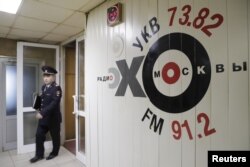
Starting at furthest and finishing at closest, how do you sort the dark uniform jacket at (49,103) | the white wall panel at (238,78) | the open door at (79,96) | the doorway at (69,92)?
the doorway at (69,92)
the open door at (79,96)
the dark uniform jacket at (49,103)
the white wall panel at (238,78)

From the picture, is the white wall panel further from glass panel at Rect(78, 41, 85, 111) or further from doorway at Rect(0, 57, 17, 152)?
doorway at Rect(0, 57, 17, 152)

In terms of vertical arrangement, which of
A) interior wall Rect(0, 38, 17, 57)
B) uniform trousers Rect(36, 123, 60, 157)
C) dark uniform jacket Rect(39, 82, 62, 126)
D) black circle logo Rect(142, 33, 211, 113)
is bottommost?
uniform trousers Rect(36, 123, 60, 157)

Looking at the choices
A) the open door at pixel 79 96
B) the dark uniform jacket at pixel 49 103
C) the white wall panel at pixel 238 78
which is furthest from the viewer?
the open door at pixel 79 96

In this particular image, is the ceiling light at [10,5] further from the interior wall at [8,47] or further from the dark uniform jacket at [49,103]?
the interior wall at [8,47]

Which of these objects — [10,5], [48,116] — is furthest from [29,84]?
[10,5]

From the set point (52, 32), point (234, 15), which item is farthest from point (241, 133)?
point (52, 32)

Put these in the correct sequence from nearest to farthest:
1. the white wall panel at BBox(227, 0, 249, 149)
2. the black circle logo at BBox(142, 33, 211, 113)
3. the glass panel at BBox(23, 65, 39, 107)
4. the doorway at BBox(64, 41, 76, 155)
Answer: the white wall panel at BBox(227, 0, 249, 149)
the black circle logo at BBox(142, 33, 211, 113)
the glass panel at BBox(23, 65, 39, 107)
the doorway at BBox(64, 41, 76, 155)

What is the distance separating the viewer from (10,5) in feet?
7.96

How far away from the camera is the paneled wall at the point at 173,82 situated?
120 cm

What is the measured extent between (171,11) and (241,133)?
3.39 ft

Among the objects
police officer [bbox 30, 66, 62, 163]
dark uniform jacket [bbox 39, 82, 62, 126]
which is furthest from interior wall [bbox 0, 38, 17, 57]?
dark uniform jacket [bbox 39, 82, 62, 126]

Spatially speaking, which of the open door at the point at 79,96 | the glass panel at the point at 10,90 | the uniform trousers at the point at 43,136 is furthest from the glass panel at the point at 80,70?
the glass panel at the point at 10,90

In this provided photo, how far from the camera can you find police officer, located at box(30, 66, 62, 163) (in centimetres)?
366

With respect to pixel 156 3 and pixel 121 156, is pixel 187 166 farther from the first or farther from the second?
pixel 156 3
